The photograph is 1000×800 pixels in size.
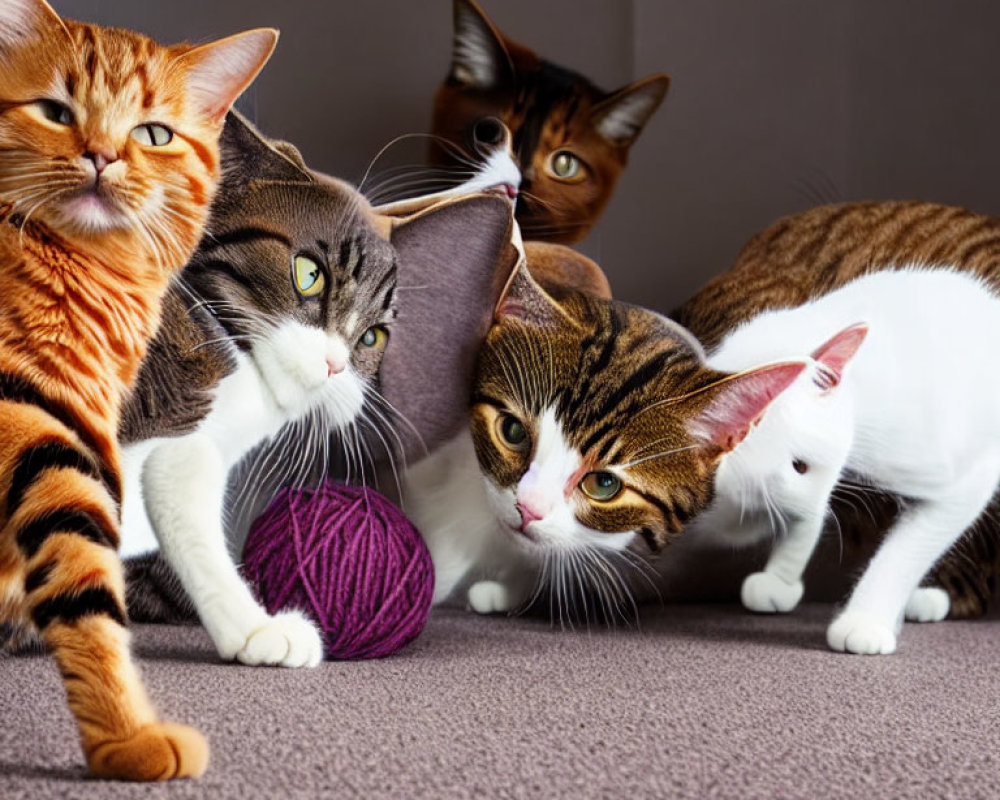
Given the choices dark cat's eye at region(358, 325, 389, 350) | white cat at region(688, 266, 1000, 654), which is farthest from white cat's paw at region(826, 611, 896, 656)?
dark cat's eye at region(358, 325, 389, 350)

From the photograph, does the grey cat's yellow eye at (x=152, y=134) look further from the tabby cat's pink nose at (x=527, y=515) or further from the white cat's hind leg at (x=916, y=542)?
the white cat's hind leg at (x=916, y=542)

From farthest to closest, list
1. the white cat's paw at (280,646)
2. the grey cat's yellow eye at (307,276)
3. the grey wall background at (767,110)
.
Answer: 1. the grey wall background at (767,110)
2. the grey cat's yellow eye at (307,276)
3. the white cat's paw at (280,646)

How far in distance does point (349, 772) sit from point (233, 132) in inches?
21.3

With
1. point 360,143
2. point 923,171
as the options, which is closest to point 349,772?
point 360,143

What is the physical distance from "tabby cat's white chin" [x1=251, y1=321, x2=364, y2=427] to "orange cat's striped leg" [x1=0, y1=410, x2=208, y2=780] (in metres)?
0.30

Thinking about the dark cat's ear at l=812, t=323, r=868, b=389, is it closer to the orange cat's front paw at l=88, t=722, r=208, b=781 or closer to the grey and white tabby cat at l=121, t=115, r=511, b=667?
the grey and white tabby cat at l=121, t=115, r=511, b=667

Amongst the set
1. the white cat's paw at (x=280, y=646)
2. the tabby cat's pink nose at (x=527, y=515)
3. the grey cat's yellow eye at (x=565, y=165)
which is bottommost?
the white cat's paw at (x=280, y=646)

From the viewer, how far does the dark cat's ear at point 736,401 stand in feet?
3.00

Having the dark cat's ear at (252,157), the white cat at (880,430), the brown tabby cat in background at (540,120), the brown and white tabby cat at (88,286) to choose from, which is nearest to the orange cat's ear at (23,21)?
the brown and white tabby cat at (88,286)

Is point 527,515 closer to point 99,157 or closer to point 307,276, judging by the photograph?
point 307,276

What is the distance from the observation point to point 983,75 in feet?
4.74

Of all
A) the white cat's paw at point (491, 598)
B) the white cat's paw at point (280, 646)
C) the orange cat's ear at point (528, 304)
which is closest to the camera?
the white cat's paw at point (280, 646)

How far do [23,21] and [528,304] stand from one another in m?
0.50

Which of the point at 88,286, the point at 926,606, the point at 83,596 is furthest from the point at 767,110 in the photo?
the point at 83,596
